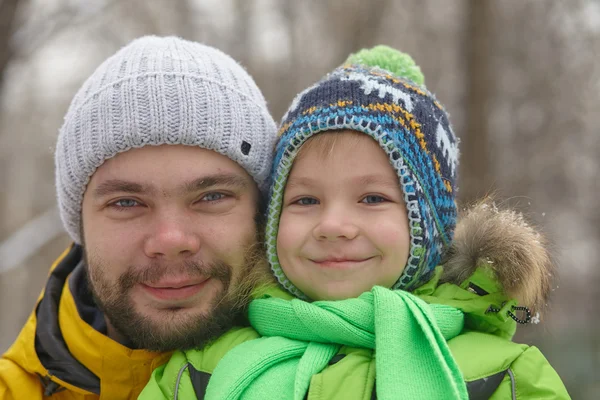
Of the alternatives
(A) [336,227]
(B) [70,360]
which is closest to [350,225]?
(A) [336,227]

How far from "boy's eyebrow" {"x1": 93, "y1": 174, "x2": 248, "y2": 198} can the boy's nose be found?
42 cm

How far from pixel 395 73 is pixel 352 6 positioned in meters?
8.38

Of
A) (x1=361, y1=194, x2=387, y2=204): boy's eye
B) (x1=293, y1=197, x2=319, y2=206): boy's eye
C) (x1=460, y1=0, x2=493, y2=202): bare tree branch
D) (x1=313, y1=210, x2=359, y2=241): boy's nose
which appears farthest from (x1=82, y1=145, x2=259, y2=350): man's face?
(x1=460, y1=0, x2=493, y2=202): bare tree branch

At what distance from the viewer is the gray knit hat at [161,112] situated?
2.27 meters

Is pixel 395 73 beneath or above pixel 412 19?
beneath

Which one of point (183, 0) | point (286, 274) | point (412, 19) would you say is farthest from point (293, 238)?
point (183, 0)

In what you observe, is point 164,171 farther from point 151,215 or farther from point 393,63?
point 393,63

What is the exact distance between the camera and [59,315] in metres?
2.58

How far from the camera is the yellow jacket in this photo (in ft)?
7.72

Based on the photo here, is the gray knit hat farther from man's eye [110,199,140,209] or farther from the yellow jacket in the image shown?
the yellow jacket

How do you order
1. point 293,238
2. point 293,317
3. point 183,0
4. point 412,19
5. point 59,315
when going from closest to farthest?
point 293,317 < point 293,238 < point 59,315 < point 412,19 < point 183,0

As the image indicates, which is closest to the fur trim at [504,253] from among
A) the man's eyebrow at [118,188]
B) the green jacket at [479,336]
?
the green jacket at [479,336]

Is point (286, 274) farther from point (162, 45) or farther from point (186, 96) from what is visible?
point (162, 45)

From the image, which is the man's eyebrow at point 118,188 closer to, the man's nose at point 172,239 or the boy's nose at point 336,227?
the man's nose at point 172,239
